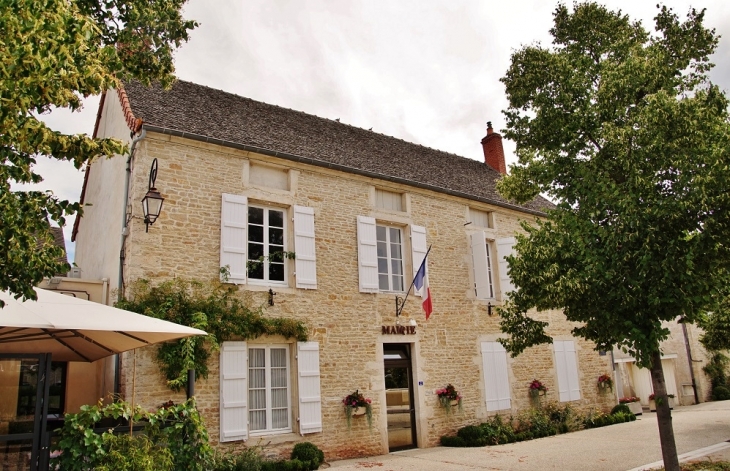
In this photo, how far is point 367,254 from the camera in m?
10.5

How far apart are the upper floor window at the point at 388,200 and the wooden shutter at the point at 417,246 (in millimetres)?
592

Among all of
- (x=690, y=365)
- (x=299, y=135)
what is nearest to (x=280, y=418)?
(x=299, y=135)

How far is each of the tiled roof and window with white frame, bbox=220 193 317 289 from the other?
1128mm

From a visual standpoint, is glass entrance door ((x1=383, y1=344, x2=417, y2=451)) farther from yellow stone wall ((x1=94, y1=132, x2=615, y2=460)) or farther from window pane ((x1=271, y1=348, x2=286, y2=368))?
window pane ((x1=271, y1=348, x2=286, y2=368))

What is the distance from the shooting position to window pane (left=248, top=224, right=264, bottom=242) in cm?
952

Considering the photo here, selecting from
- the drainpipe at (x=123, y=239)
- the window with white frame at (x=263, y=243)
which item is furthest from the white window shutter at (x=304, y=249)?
the drainpipe at (x=123, y=239)

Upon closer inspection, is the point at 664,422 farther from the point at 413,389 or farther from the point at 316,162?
the point at 316,162

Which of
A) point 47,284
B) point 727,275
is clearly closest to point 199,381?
point 47,284

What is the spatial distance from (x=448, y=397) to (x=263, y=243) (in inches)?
193

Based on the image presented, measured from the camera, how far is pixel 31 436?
4562 millimetres

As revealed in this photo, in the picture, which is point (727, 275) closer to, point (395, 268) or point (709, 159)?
point (709, 159)

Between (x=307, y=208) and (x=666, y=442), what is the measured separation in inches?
261

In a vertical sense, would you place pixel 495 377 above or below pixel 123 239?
below

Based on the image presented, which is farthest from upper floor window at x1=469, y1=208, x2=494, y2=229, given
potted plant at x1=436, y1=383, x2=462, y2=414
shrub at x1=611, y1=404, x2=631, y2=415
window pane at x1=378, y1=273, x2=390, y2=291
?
shrub at x1=611, y1=404, x2=631, y2=415
